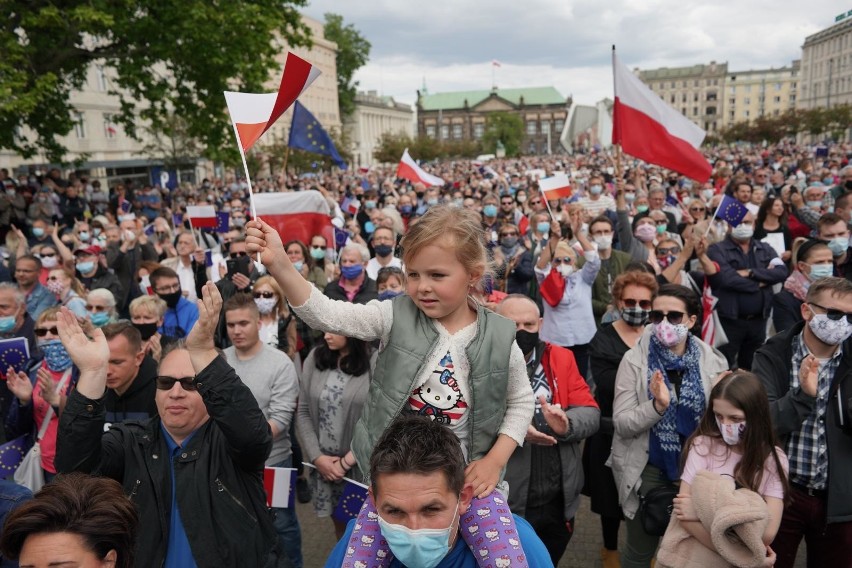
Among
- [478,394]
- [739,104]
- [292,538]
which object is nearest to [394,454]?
[478,394]

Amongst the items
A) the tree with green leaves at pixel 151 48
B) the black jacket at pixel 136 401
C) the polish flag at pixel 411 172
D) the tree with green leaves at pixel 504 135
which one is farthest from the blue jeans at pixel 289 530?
the tree with green leaves at pixel 504 135

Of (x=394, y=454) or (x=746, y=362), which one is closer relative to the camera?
(x=394, y=454)

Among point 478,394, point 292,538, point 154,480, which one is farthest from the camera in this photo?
point 292,538

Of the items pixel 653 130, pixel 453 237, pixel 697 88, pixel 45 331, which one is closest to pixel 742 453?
pixel 453 237

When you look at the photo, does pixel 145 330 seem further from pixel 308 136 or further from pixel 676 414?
pixel 308 136

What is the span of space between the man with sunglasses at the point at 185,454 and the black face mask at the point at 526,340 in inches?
57.9

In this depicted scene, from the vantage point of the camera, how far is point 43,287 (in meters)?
6.51

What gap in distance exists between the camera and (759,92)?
139 meters

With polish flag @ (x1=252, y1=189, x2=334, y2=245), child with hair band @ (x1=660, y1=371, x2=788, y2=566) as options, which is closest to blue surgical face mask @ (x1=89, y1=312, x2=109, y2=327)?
polish flag @ (x1=252, y1=189, x2=334, y2=245)

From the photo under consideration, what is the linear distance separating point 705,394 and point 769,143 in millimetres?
71536

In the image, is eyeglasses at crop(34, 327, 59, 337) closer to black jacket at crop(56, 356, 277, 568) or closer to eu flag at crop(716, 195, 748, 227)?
black jacket at crop(56, 356, 277, 568)

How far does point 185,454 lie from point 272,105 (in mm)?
1763

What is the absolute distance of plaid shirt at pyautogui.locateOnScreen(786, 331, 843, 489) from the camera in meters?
3.16

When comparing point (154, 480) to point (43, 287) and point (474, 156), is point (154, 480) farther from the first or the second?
point (474, 156)
